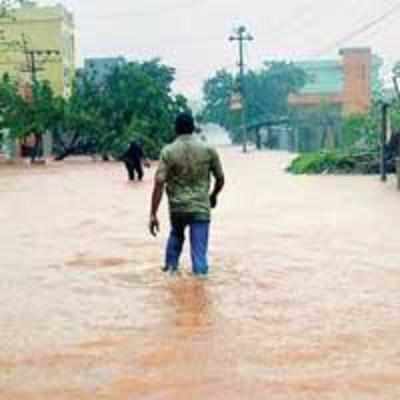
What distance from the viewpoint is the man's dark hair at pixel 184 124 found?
422 inches

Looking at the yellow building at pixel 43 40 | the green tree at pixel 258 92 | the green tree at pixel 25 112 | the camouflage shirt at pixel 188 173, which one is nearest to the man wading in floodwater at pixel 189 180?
the camouflage shirt at pixel 188 173

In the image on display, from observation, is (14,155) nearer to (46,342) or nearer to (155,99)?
(155,99)

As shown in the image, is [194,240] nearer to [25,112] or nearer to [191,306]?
[191,306]

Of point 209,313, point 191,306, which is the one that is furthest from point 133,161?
point 209,313

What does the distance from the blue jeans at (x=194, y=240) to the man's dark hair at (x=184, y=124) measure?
0.87 meters

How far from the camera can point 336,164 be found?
121 ft

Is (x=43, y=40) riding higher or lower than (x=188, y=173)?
higher

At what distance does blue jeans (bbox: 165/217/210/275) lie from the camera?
35.3 ft

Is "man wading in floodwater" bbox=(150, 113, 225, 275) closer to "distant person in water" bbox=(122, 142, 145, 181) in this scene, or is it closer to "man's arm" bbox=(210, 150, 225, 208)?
"man's arm" bbox=(210, 150, 225, 208)

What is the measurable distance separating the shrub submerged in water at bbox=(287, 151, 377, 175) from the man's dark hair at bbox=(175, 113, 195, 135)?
25.1 meters

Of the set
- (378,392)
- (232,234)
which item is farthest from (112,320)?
(232,234)

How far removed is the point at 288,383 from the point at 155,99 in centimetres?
5285

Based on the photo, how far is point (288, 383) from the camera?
6297mm

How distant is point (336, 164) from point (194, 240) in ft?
87.5
